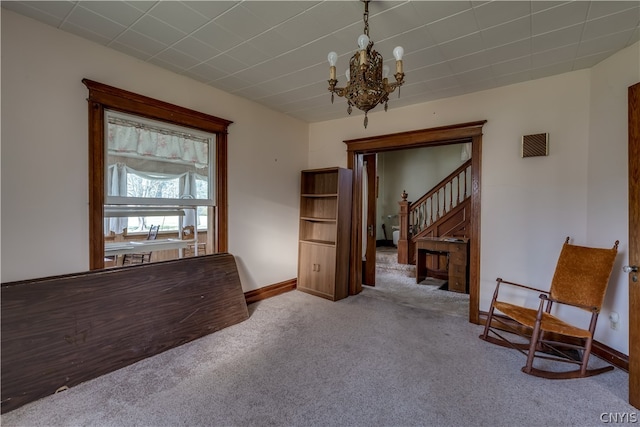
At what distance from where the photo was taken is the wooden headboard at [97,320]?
1874 mm

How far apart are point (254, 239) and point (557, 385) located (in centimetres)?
319

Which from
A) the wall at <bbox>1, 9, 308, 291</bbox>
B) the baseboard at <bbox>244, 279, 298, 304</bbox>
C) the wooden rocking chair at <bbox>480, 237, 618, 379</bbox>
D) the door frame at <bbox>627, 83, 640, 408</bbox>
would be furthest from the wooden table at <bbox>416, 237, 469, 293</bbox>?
the wall at <bbox>1, 9, 308, 291</bbox>

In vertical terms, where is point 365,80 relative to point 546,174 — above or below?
above

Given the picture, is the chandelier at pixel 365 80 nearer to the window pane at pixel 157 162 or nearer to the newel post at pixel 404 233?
the window pane at pixel 157 162

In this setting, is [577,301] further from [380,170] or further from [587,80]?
[380,170]

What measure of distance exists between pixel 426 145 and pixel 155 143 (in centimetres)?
306

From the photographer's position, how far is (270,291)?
13.0 ft

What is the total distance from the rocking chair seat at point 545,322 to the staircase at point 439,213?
106 inches

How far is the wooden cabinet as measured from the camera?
393 centimetres

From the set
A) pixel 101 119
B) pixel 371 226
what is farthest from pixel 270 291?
pixel 101 119

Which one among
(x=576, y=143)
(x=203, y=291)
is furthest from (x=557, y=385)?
(x=203, y=291)

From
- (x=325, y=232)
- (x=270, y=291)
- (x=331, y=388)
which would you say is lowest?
(x=331, y=388)

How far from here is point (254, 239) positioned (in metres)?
3.76

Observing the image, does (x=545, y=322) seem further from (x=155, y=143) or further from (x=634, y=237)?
(x=155, y=143)
